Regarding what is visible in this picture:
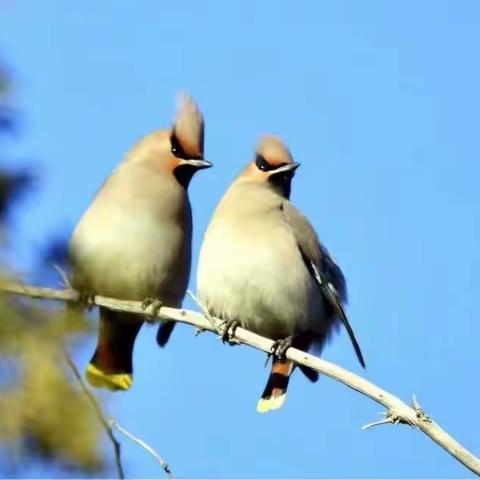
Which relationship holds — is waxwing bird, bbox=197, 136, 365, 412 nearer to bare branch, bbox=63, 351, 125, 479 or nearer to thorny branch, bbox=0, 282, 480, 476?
thorny branch, bbox=0, 282, 480, 476

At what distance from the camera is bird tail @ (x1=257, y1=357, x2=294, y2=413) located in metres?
5.57

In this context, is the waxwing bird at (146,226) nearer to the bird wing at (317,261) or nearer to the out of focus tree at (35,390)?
the bird wing at (317,261)

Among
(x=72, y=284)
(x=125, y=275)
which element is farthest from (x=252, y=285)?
(x=72, y=284)

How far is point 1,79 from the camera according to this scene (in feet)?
6.37

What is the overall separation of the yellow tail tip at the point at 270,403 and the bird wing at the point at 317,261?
44cm

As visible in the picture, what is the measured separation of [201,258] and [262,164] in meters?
0.75

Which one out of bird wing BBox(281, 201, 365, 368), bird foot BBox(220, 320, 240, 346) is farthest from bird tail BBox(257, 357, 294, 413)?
bird foot BBox(220, 320, 240, 346)

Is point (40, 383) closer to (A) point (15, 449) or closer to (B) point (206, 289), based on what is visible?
(A) point (15, 449)

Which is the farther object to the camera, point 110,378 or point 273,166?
point 273,166

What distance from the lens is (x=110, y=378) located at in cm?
553

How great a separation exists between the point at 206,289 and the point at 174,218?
35cm

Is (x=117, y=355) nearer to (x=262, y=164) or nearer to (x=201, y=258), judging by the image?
(x=201, y=258)

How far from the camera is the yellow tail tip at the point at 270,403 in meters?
5.59

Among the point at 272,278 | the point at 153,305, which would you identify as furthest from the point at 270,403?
the point at 153,305
